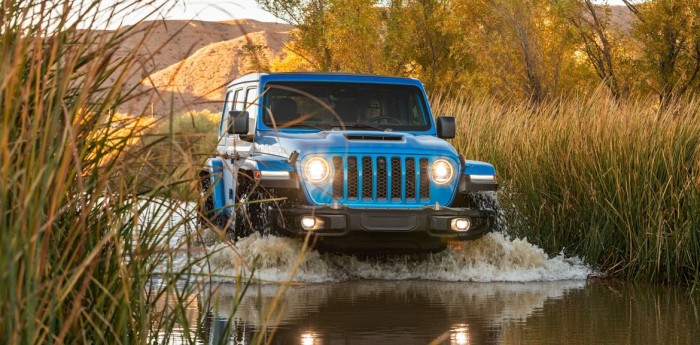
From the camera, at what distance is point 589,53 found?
93.8 feet

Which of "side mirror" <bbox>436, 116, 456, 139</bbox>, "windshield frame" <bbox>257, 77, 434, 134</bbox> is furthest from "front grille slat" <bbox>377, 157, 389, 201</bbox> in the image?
"side mirror" <bbox>436, 116, 456, 139</bbox>

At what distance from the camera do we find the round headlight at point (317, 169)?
475 inches

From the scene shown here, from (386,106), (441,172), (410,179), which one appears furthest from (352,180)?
(386,106)

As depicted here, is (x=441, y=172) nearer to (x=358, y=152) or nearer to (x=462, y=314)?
(x=358, y=152)

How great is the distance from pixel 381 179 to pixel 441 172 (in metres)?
0.59

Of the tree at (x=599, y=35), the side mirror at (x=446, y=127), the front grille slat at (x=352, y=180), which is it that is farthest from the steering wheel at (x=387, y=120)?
the tree at (x=599, y=35)

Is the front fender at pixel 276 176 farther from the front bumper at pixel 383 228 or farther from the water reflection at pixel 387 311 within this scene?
the water reflection at pixel 387 311

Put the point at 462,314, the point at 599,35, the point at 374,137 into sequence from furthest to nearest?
the point at 599,35 → the point at 374,137 → the point at 462,314

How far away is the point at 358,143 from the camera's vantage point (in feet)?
40.2

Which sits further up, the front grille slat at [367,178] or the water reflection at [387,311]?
the front grille slat at [367,178]

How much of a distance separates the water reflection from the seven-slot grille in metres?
0.78

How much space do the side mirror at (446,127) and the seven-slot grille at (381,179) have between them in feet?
3.45

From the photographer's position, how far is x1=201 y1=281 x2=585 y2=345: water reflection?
859cm

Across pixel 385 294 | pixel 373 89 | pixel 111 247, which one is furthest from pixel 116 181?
pixel 373 89
